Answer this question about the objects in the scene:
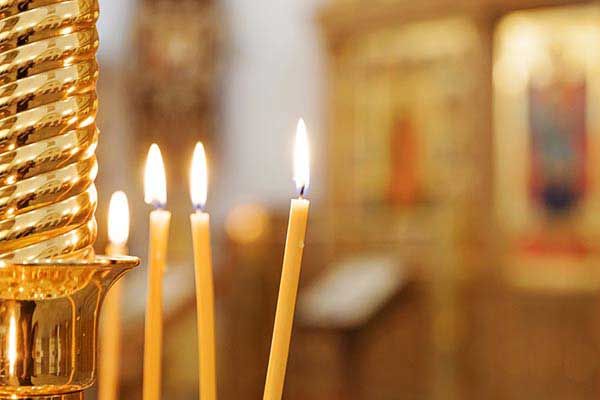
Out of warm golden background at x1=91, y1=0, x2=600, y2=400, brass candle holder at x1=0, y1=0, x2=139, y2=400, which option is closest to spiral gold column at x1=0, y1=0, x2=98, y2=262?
brass candle holder at x1=0, y1=0, x2=139, y2=400

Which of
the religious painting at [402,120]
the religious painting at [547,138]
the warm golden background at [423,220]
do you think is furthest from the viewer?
the religious painting at [402,120]

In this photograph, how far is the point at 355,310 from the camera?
6133 millimetres

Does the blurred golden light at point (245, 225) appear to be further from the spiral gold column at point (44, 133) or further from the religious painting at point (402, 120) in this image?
the spiral gold column at point (44, 133)

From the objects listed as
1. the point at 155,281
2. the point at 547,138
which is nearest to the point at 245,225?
the point at 547,138

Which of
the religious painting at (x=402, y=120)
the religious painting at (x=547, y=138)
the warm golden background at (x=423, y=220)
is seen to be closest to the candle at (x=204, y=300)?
the warm golden background at (x=423, y=220)

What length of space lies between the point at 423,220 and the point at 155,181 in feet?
20.7

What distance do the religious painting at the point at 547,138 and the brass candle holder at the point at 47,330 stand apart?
236 inches

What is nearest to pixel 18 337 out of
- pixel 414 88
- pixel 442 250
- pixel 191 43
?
pixel 442 250

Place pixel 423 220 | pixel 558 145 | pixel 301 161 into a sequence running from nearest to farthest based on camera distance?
pixel 301 161 → pixel 558 145 → pixel 423 220

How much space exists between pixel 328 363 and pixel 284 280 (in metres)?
5.92

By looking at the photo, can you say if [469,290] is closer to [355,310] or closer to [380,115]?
[355,310]

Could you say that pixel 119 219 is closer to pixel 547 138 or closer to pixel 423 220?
pixel 547 138

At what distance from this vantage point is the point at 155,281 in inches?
23.0

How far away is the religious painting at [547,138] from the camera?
20.6 ft
